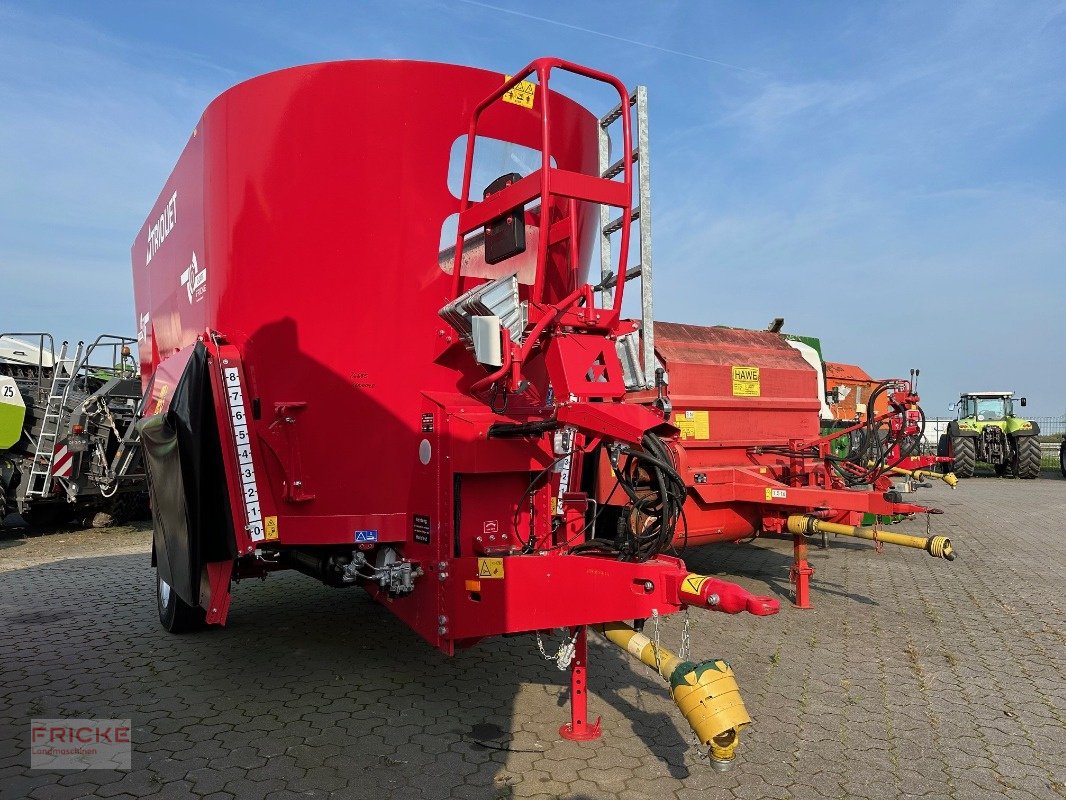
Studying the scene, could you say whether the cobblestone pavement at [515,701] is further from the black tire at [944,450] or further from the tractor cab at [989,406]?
the tractor cab at [989,406]

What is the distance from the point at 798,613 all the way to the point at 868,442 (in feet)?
6.51

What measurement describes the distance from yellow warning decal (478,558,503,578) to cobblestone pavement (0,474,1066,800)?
0.80m

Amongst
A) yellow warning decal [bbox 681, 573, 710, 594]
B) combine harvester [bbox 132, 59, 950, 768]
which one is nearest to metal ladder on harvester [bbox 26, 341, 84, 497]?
combine harvester [bbox 132, 59, 950, 768]

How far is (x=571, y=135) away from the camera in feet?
12.8

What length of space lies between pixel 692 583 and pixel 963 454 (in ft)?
60.7

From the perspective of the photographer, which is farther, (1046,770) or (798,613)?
(798,613)

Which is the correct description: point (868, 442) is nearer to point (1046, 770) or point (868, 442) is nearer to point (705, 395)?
point (705, 395)

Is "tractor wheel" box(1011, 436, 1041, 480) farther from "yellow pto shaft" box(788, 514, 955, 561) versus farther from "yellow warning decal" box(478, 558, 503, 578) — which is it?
"yellow warning decal" box(478, 558, 503, 578)

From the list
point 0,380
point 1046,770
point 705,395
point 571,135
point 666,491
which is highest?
point 571,135

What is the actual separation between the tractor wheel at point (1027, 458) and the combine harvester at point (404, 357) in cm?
1905

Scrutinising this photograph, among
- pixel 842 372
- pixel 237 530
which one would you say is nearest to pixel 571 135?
pixel 237 530

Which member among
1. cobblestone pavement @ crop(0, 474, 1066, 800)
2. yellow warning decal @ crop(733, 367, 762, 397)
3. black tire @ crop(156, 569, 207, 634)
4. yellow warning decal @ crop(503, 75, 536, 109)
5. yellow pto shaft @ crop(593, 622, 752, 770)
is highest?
yellow warning decal @ crop(503, 75, 536, 109)

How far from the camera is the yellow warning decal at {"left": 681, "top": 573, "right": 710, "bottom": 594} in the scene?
275 centimetres

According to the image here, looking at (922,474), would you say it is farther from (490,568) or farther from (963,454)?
(963,454)
